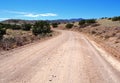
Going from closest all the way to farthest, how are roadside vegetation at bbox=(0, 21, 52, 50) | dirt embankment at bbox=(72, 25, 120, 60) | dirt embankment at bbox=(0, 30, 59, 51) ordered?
dirt embankment at bbox=(72, 25, 120, 60)
dirt embankment at bbox=(0, 30, 59, 51)
roadside vegetation at bbox=(0, 21, 52, 50)

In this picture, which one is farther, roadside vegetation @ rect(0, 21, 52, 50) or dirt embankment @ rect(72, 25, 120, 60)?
roadside vegetation @ rect(0, 21, 52, 50)

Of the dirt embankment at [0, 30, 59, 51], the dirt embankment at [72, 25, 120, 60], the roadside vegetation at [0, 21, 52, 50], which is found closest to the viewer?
the dirt embankment at [72, 25, 120, 60]

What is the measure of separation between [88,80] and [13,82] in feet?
10.00

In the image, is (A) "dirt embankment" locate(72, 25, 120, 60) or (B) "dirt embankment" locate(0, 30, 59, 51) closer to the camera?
(A) "dirt embankment" locate(72, 25, 120, 60)

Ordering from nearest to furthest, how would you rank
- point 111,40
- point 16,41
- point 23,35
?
point 16,41 < point 111,40 < point 23,35

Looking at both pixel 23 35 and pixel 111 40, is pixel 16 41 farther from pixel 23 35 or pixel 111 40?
pixel 23 35

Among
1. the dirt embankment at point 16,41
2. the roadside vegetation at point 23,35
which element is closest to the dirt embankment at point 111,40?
the dirt embankment at point 16,41

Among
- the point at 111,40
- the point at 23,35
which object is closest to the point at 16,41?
the point at 111,40

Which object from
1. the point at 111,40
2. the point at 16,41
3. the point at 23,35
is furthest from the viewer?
the point at 23,35

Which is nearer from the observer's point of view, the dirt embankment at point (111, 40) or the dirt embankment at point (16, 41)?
the dirt embankment at point (111, 40)

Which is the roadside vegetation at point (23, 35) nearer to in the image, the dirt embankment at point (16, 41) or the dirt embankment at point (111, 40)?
the dirt embankment at point (16, 41)

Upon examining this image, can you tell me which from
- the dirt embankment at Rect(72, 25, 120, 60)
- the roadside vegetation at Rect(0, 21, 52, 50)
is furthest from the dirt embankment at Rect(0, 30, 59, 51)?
the dirt embankment at Rect(72, 25, 120, 60)

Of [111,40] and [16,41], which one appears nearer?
[16,41]

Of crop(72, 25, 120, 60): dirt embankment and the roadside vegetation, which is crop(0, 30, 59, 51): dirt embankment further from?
crop(72, 25, 120, 60): dirt embankment
